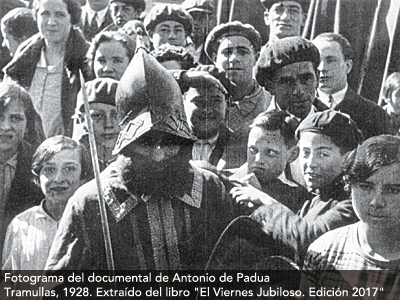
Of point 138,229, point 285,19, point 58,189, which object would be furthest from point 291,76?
point 58,189

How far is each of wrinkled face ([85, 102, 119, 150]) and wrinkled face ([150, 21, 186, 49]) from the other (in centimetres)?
64

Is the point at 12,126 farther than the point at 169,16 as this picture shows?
No

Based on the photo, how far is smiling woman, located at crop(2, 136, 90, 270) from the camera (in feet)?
23.1

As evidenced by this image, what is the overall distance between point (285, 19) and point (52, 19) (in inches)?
70.1

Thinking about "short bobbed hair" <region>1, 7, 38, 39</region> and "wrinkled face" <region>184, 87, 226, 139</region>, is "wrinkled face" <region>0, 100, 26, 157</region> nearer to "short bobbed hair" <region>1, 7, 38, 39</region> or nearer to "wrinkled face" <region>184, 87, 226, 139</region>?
"short bobbed hair" <region>1, 7, 38, 39</region>

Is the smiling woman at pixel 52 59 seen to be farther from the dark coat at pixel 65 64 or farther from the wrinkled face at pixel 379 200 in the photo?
the wrinkled face at pixel 379 200

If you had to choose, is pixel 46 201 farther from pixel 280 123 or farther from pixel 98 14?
pixel 280 123

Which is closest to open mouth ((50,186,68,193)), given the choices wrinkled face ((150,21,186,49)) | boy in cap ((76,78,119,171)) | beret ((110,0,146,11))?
boy in cap ((76,78,119,171))

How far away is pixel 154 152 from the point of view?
6848mm

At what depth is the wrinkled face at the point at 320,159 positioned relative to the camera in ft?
23.4

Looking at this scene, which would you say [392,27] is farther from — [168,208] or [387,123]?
[168,208]

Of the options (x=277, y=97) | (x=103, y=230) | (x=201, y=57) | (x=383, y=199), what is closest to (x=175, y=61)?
(x=201, y=57)

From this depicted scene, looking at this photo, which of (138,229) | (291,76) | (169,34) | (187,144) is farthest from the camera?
(169,34)

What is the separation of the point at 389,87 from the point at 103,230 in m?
2.45
